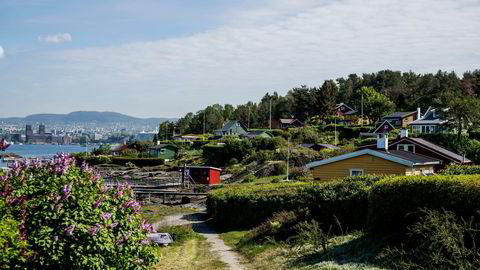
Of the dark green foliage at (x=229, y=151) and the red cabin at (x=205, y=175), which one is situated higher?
the dark green foliage at (x=229, y=151)

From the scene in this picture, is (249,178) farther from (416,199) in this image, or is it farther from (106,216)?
(106,216)

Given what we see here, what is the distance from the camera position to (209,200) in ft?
112

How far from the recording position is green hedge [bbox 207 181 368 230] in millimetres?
22500

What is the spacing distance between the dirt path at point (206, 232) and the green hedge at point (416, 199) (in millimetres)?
5193

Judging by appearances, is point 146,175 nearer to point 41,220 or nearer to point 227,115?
point 41,220

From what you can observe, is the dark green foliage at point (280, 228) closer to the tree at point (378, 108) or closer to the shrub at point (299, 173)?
the shrub at point (299, 173)

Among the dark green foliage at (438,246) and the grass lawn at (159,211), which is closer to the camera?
the dark green foliage at (438,246)

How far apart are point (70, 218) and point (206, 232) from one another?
63.3 feet

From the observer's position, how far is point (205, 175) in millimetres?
57906

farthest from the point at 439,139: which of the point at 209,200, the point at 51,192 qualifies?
the point at 51,192

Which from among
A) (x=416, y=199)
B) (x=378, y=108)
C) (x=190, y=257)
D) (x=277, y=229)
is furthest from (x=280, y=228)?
(x=378, y=108)

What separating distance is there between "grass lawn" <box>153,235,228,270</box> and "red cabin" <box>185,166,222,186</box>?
1215 inches

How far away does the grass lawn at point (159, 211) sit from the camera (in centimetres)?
3572

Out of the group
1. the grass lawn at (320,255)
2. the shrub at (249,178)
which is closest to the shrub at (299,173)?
the shrub at (249,178)
